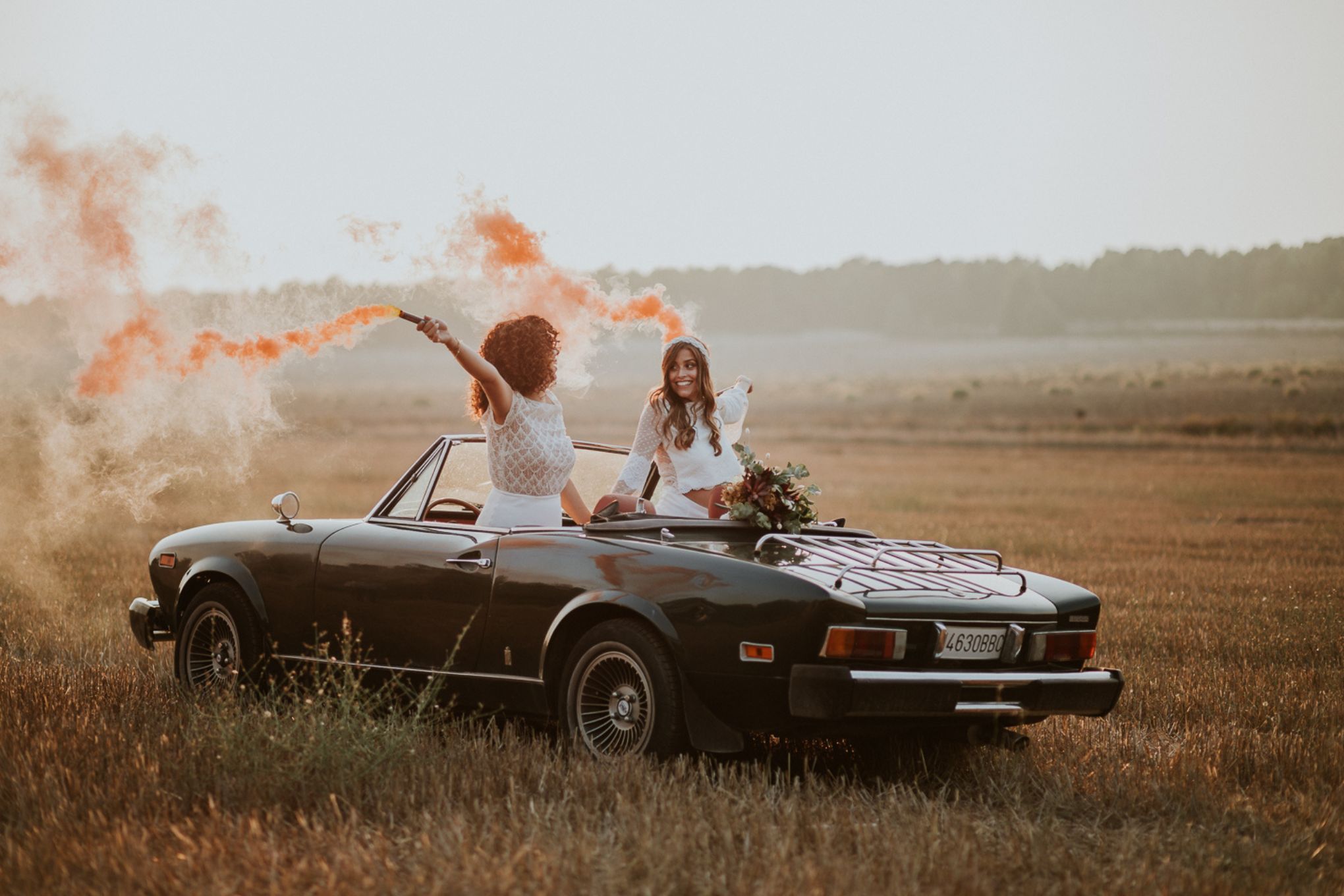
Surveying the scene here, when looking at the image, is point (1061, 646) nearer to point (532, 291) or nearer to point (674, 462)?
point (674, 462)

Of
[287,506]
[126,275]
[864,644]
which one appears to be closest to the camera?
[864,644]

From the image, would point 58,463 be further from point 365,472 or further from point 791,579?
point 365,472

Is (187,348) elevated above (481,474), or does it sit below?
above

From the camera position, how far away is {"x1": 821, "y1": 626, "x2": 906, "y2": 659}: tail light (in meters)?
5.15

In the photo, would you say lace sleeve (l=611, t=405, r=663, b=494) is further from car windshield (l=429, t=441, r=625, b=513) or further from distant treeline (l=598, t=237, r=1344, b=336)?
distant treeline (l=598, t=237, r=1344, b=336)

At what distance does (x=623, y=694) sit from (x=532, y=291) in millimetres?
3975

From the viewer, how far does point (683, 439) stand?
741 cm

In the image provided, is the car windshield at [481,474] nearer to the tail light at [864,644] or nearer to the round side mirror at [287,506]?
the round side mirror at [287,506]

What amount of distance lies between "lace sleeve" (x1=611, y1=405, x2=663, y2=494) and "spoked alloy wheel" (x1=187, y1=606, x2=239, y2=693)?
1967 millimetres

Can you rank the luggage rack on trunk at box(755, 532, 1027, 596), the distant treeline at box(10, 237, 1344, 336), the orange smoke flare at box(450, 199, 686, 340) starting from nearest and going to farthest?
the luggage rack on trunk at box(755, 532, 1027, 596) → the orange smoke flare at box(450, 199, 686, 340) → the distant treeline at box(10, 237, 1344, 336)

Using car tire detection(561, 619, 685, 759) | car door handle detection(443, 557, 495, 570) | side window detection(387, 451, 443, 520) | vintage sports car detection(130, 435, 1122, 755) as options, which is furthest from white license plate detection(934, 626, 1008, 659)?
side window detection(387, 451, 443, 520)

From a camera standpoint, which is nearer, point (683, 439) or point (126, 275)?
point (683, 439)

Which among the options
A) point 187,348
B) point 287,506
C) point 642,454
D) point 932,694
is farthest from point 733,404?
point 187,348

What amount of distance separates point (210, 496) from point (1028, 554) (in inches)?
607
